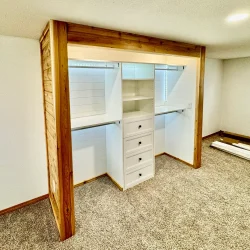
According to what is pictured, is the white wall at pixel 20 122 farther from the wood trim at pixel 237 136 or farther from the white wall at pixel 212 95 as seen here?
the wood trim at pixel 237 136

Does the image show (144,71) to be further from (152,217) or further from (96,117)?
(152,217)

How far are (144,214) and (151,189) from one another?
0.57 m

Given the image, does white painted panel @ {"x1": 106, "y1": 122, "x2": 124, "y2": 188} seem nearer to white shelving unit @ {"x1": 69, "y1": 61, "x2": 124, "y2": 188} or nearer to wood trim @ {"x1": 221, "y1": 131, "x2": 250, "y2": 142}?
white shelving unit @ {"x1": 69, "y1": 61, "x2": 124, "y2": 188}

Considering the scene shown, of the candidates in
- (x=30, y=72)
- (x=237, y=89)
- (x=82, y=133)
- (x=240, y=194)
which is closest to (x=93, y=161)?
(x=82, y=133)

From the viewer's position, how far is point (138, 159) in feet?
9.71

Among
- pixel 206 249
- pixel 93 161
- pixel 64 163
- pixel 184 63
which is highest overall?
pixel 184 63

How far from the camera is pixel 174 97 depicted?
3707mm

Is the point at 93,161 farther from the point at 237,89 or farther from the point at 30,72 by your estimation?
the point at 237,89

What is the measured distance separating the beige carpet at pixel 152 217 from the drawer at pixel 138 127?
851 millimetres

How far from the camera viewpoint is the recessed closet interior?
2621mm

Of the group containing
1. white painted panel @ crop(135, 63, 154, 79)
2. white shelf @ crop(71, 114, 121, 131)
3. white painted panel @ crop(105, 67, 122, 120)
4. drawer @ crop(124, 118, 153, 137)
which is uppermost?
white painted panel @ crop(135, 63, 154, 79)

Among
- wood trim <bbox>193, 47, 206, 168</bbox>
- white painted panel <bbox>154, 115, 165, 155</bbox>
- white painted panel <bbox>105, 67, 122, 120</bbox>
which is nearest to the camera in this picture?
white painted panel <bbox>105, 67, 122, 120</bbox>

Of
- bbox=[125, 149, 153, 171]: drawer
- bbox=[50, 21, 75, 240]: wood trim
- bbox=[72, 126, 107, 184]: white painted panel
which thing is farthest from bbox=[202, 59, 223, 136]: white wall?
bbox=[50, 21, 75, 240]: wood trim

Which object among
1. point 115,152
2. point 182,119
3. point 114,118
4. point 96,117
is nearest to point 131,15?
point 114,118
